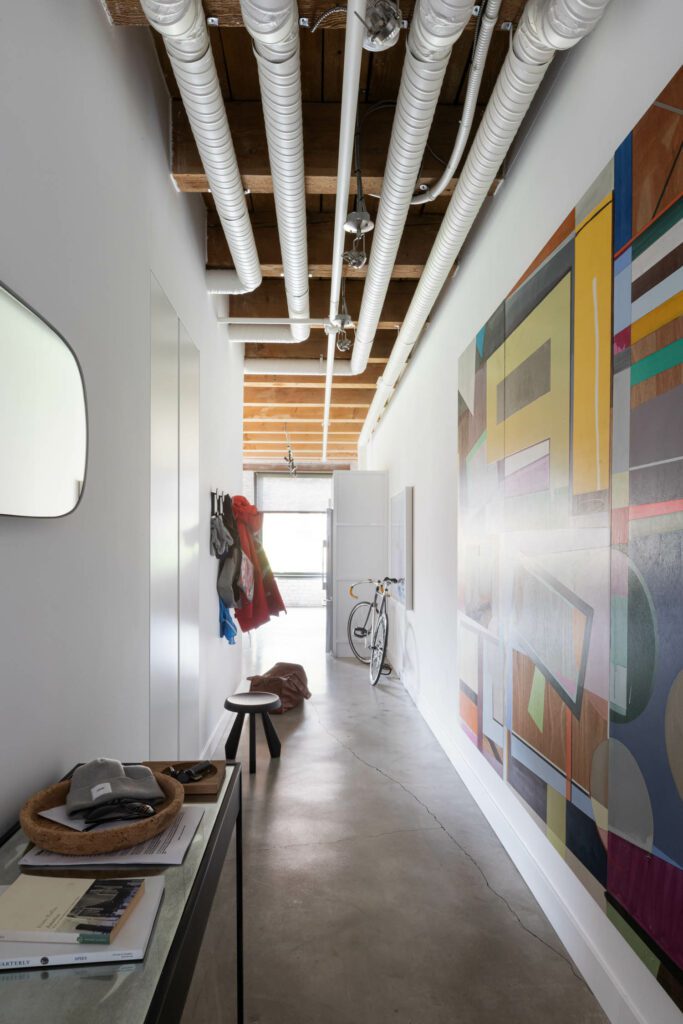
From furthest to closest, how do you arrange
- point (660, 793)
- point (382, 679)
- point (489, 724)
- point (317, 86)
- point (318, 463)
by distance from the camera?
point (318, 463) → point (382, 679) → point (489, 724) → point (317, 86) → point (660, 793)

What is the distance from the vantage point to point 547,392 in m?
2.39

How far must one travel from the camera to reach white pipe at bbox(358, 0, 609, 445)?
1.89m

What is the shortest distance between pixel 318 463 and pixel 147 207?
1008cm

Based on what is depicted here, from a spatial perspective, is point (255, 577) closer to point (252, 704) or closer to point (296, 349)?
point (252, 704)

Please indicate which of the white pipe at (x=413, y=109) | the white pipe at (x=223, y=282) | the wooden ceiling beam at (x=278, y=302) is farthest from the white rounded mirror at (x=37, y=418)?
the wooden ceiling beam at (x=278, y=302)

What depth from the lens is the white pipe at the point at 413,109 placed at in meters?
1.85

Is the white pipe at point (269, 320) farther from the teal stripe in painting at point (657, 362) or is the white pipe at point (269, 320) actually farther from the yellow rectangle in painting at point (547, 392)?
the teal stripe in painting at point (657, 362)

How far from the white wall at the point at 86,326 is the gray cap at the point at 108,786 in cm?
16

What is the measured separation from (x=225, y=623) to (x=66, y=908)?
372 centimetres

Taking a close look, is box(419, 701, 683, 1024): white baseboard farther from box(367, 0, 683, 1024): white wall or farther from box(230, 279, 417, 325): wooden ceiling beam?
box(230, 279, 417, 325): wooden ceiling beam

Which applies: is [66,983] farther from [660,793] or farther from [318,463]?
[318,463]

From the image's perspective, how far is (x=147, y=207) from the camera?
8.91ft

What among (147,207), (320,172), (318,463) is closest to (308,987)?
(147,207)

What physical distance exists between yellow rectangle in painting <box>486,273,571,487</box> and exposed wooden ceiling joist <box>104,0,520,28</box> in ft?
2.81
